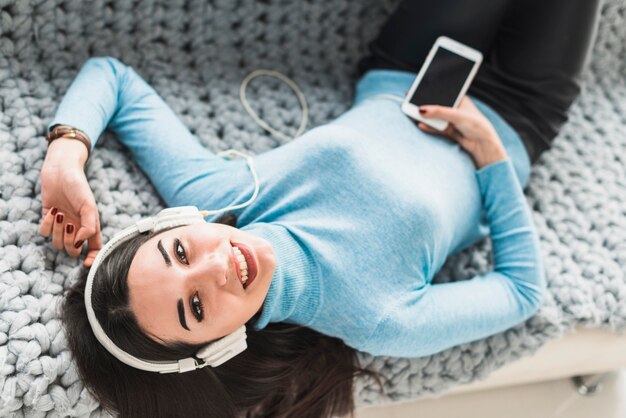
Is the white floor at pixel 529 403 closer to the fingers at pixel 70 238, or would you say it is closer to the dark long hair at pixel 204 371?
the dark long hair at pixel 204 371

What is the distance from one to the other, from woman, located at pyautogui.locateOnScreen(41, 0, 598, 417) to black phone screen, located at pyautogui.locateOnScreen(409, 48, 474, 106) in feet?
0.12

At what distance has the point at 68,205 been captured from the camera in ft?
2.88

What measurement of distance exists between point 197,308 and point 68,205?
10.7 inches

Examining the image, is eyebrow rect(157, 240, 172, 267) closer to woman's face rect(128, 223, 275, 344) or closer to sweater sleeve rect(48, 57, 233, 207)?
woman's face rect(128, 223, 275, 344)

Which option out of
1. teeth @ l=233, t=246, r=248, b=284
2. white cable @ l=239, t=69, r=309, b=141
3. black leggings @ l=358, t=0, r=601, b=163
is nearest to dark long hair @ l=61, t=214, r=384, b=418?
teeth @ l=233, t=246, r=248, b=284

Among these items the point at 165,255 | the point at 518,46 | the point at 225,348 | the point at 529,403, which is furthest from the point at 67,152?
the point at 529,403

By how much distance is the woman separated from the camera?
78 cm

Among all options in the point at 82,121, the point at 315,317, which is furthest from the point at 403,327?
the point at 82,121

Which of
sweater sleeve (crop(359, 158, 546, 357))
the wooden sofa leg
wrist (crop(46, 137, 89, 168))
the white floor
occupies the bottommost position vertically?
the white floor

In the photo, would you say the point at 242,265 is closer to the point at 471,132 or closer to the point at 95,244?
the point at 95,244

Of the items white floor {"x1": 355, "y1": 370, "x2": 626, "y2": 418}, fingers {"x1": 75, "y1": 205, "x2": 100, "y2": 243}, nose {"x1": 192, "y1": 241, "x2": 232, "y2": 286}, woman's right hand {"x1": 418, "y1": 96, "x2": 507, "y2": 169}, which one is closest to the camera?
nose {"x1": 192, "y1": 241, "x2": 232, "y2": 286}

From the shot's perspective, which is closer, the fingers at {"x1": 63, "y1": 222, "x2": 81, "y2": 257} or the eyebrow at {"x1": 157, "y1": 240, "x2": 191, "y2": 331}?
the eyebrow at {"x1": 157, "y1": 240, "x2": 191, "y2": 331}

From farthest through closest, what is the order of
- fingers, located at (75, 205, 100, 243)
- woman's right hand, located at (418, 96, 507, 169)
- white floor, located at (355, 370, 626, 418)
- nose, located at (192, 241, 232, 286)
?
white floor, located at (355, 370, 626, 418)
woman's right hand, located at (418, 96, 507, 169)
fingers, located at (75, 205, 100, 243)
nose, located at (192, 241, 232, 286)

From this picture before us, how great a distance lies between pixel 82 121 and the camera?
0.91m
